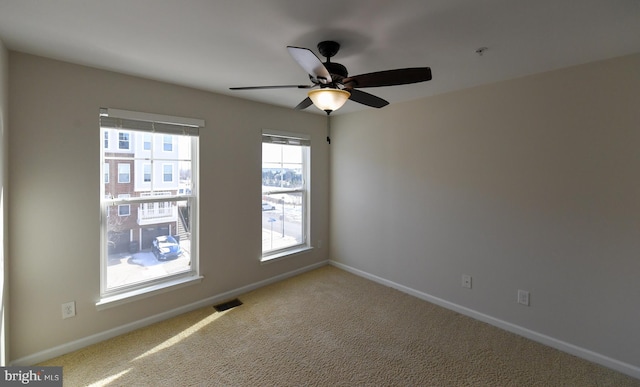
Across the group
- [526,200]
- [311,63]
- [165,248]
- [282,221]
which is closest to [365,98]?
[311,63]

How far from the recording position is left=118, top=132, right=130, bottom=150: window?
2.51 m

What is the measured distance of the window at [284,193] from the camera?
3605 millimetres

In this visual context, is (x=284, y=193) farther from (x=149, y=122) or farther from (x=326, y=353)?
(x=326, y=353)

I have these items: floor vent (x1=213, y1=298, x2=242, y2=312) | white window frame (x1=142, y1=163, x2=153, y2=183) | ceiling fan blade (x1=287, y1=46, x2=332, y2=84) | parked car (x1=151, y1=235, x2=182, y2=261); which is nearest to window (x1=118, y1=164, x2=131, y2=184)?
white window frame (x1=142, y1=163, x2=153, y2=183)

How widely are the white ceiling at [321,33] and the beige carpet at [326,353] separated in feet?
7.59

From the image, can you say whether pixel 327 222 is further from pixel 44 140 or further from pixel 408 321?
pixel 44 140

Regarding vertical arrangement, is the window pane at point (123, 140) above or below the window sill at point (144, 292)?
above

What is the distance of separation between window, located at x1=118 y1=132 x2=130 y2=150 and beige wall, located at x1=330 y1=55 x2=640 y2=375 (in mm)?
2696

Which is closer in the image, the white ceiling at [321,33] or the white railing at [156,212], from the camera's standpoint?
the white ceiling at [321,33]

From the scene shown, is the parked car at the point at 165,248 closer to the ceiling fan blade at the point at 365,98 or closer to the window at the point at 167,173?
the window at the point at 167,173

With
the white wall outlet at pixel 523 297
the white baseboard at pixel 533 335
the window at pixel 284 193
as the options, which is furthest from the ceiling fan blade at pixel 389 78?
the white baseboard at pixel 533 335

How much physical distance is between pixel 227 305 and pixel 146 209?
4.28 ft

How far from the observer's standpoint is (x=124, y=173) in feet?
8.37

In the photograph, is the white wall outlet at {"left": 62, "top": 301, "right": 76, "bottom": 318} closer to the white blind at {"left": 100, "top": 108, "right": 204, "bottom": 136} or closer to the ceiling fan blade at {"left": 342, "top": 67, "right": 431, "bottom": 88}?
the white blind at {"left": 100, "top": 108, "right": 204, "bottom": 136}
